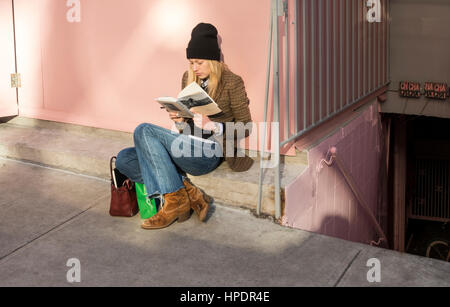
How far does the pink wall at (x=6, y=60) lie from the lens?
6285 mm

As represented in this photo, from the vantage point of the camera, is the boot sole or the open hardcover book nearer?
the open hardcover book

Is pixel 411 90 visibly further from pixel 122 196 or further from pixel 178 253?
pixel 178 253

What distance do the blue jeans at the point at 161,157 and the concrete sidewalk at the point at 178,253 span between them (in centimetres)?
36

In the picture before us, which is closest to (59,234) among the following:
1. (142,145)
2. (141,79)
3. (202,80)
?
(142,145)

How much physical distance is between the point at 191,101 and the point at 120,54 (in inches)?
72.0

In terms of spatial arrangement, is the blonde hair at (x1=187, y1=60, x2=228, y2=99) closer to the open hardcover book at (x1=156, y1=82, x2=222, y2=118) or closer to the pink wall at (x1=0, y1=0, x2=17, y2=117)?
the open hardcover book at (x1=156, y1=82, x2=222, y2=118)

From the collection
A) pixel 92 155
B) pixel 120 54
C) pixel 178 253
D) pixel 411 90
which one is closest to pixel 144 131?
pixel 178 253

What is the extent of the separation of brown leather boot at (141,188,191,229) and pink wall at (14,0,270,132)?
1135 millimetres

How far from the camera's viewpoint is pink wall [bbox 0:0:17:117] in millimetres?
6285

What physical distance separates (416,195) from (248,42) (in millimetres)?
7389

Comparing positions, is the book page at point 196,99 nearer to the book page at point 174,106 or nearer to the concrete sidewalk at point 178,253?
the book page at point 174,106

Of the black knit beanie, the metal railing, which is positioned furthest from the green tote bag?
the black knit beanie

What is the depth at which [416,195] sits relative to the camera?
11219 mm
